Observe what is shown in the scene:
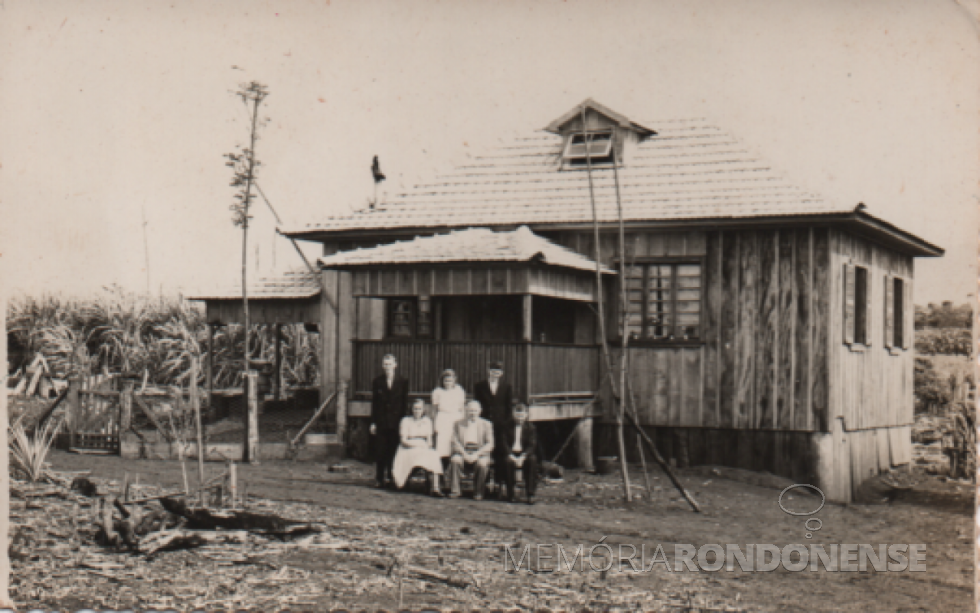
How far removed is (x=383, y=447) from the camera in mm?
15500

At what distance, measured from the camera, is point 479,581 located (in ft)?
33.9

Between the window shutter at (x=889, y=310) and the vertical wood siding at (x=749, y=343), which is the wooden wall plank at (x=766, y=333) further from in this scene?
the window shutter at (x=889, y=310)

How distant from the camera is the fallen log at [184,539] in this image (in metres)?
10.8

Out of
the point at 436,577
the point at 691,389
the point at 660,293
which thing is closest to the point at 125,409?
the point at 660,293

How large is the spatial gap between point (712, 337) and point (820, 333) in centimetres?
174

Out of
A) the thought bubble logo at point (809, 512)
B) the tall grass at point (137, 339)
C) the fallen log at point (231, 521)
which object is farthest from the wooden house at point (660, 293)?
the fallen log at point (231, 521)

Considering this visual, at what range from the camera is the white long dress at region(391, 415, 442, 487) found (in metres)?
14.8

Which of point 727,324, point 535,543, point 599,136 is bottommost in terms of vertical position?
point 535,543

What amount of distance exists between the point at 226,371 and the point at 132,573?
1703 cm

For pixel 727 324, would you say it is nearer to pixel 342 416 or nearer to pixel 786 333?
pixel 786 333

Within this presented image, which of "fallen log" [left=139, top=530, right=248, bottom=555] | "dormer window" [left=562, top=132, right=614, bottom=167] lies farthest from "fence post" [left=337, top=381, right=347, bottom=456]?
"fallen log" [left=139, top=530, right=248, bottom=555]

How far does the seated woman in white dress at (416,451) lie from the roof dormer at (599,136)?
6.65 meters

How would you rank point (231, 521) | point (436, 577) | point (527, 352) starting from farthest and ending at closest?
point (527, 352)
point (231, 521)
point (436, 577)

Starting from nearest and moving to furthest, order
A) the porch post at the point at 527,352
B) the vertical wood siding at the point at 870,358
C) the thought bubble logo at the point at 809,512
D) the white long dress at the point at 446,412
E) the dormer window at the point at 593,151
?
the thought bubble logo at the point at 809,512, the white long dress at the point at 446,412, the porch post at the point at 527,352, the vertical wood siding at the point at 870,358, the dormer window at the point at 593,151
